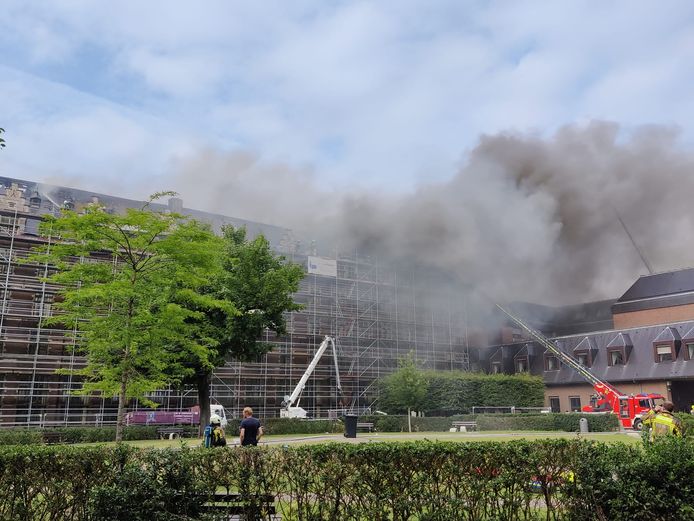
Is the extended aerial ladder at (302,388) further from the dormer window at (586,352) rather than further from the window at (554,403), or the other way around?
Result: the dormer window at (586,352)

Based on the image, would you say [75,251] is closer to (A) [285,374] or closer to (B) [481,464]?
(B) [481,464]

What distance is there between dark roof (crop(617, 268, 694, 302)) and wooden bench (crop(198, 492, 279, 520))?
4835cm

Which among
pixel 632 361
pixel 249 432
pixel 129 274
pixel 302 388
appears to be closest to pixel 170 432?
pixel 302 388

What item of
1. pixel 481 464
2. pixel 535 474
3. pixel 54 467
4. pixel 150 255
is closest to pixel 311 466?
pixel 481 464

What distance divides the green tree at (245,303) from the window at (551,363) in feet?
91.0

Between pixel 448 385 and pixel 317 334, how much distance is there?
984 cm

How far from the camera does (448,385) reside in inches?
1676

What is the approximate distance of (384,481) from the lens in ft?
22.7

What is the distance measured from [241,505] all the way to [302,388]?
32.2 metres

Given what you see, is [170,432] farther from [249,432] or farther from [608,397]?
[608,397]

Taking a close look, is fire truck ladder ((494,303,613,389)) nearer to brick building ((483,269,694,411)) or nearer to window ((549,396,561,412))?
brick building ((483,269,694,411))

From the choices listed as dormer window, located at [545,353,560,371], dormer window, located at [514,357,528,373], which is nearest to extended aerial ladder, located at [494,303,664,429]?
dormer window, located at [545,353,560,371]

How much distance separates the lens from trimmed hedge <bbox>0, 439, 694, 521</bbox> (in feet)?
22.0

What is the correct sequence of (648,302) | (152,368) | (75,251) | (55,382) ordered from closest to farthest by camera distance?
(75,251)
(152,368)
(55,382)
(648,302)
